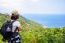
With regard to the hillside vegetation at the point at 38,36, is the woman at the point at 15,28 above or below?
above

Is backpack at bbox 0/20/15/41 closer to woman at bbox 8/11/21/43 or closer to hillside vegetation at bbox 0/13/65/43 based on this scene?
woman at bbox 8/11/21/43

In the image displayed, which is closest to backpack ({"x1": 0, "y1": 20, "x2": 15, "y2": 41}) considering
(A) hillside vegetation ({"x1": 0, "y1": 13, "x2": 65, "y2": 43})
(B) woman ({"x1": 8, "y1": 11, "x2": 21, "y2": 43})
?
(B) woman ({"x1": 8, "y1": 11, "x2": 21, "y2": 43})

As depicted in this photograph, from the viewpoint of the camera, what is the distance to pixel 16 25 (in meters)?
6.85

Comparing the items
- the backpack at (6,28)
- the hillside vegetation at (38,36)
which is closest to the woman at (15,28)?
the backpack at (6,28)

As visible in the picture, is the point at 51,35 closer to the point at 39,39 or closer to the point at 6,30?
the point at 39,39

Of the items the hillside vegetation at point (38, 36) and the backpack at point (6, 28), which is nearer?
the backpack at point (6, 28)

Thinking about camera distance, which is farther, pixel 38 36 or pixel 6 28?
pixel 38 36

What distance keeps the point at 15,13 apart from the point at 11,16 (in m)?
0.11

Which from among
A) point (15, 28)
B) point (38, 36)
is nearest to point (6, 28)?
point (15, 28)

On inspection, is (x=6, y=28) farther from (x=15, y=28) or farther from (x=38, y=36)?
(x=38, y=36)

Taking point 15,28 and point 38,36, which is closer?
point 15,28

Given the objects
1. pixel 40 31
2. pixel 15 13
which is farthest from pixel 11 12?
pixel 40 31

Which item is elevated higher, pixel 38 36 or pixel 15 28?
pixel 15 28

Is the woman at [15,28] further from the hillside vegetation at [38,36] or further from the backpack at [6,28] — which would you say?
the hillside vegetation at [38,36]
